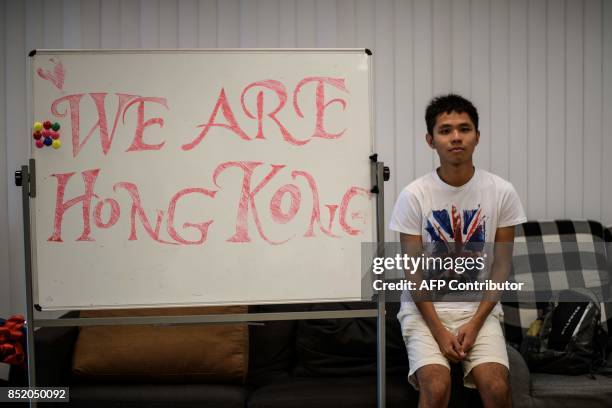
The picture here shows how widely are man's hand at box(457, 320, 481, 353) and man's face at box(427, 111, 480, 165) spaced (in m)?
0.57

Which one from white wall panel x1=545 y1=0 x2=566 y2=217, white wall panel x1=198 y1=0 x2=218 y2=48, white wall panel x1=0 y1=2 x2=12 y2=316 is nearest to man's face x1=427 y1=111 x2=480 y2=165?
white wall panel x1=545 y1=0 x2=566 y2=217

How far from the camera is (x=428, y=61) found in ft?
9.16

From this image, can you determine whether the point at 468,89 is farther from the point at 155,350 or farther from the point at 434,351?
the point at 155,350

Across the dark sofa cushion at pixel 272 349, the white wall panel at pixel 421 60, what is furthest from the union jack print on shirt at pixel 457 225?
the white wall panel at pixel 421 60

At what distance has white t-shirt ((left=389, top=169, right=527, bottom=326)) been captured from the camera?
201cm

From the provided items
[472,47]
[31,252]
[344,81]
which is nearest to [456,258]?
[344,81]

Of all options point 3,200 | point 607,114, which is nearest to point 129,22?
point 3,200

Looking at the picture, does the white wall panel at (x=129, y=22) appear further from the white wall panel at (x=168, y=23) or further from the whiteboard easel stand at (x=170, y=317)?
the whiteboard easel stand at (x=170, y=317)

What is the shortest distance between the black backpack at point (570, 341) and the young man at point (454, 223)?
1.34 ft

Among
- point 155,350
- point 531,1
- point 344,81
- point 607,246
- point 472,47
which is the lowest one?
point 155,350

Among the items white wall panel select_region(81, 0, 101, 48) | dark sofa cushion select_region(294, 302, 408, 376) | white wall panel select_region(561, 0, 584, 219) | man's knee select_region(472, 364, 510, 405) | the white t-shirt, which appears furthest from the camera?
white wall panel select_region(561, 0, 584, 219)

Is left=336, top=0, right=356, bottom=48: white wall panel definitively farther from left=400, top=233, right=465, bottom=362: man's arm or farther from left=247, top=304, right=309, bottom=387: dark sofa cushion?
left=247, top=304, right=309, bottom=387: dark sofa cushion

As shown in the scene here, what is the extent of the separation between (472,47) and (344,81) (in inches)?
45.9

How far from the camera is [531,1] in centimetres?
281
